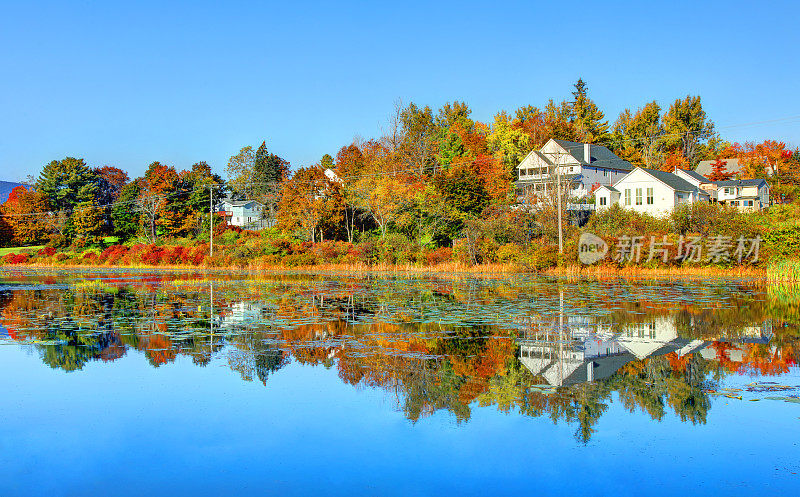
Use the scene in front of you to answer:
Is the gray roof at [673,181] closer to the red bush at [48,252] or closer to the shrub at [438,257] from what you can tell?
the shrub at [438,257]

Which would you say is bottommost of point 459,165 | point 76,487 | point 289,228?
point 76,487

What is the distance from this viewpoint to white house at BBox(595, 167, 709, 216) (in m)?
58.7

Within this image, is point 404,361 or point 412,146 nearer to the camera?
point 404,361

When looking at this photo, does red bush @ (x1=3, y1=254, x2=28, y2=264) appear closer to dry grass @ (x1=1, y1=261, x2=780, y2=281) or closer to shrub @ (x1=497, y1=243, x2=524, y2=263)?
dry grass @ (x1=1, y1=261, x2=780, y2=281)

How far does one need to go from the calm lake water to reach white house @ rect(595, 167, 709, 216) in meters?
43.6

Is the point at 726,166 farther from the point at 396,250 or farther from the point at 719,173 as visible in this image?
the point at 396,250

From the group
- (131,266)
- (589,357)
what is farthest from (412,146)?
(589,357)

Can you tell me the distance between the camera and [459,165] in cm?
5981

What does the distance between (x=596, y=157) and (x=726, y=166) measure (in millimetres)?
21832

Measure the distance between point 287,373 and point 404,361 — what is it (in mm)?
2065

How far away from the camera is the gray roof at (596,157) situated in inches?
2635

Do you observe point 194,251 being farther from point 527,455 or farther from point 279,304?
point 527,455

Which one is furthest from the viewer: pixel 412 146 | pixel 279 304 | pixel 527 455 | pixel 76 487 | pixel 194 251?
pixel 412 146

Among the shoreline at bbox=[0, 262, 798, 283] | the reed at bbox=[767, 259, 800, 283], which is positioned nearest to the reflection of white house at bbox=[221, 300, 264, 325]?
the shoreline at bbox=[0, 262, 798, 283]
